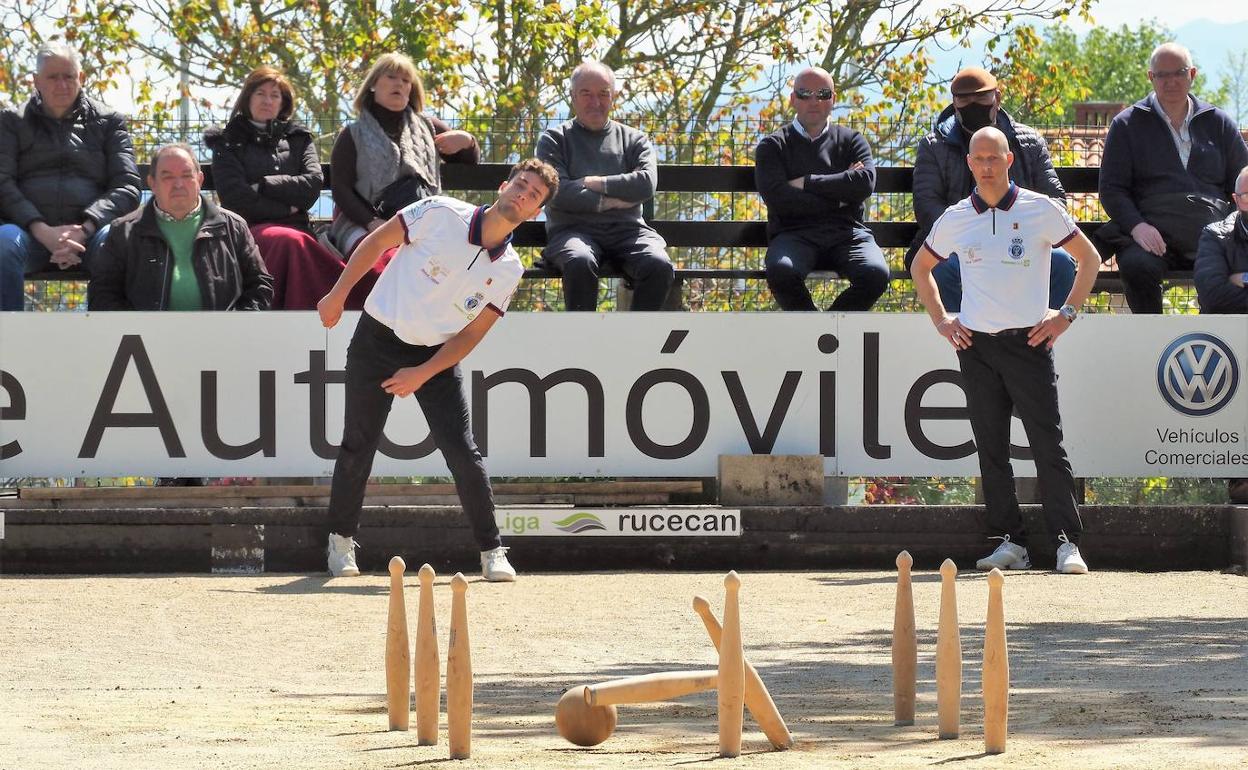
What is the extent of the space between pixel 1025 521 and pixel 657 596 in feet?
8.43

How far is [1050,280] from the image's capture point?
439 inches

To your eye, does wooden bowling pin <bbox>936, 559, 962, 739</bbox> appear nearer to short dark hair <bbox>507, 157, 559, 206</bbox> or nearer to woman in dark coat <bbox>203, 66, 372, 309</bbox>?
short dark hair <bbox>507, 157, 559, 206</bbox>

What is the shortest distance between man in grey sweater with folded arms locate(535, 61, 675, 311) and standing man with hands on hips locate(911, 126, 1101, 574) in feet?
6.60

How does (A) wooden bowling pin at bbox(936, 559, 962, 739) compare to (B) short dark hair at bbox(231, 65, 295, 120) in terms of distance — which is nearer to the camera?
(A) wooden bowling pin at bbox(936, 559, 962, 739)

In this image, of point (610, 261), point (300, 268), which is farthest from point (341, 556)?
point (610, 261)

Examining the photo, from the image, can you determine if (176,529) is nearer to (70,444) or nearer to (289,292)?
(70,444)

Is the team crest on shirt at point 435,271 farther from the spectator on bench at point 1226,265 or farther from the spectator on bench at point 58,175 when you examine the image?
the spectator on bench at point 1226,265

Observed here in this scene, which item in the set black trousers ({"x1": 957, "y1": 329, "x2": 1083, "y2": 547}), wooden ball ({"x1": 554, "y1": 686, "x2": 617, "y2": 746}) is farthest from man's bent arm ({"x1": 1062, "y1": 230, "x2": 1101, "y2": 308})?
wooden ball ({"x1": 554, "y1": 686, "x2": 617, "y2": 746})

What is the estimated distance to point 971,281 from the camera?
10.5 meters

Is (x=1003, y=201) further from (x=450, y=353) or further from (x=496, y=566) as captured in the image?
(x=496, y=566)

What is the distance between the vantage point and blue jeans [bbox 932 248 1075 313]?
1128cm

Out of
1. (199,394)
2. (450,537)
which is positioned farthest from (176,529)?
(450,537)

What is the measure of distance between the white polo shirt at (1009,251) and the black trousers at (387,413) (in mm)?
2875

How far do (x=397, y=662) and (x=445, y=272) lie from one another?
387 centimetres
